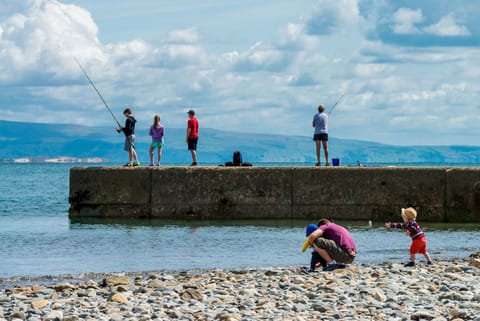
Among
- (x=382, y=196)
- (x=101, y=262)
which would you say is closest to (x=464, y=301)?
(x=101, y=262)

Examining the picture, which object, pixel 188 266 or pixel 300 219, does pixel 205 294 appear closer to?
pixel 188 266

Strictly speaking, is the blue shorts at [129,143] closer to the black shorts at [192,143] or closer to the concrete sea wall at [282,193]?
the concrete sea wall at [282,193]

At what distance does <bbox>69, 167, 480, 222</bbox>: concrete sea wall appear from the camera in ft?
69.5

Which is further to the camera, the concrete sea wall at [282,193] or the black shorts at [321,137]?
the black shorts at [321,137]

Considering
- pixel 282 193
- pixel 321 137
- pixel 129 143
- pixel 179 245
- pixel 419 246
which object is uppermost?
pixel 321 137

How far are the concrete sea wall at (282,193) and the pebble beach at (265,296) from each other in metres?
7.87

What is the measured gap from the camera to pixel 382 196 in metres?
21.4

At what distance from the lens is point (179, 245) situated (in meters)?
17.9

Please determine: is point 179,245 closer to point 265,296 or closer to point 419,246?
point 419,246

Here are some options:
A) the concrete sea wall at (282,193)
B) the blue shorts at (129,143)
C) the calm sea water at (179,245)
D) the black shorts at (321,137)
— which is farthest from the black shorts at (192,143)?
the black shorts at (321,137)

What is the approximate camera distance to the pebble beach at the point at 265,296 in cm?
940

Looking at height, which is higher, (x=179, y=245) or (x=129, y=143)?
(x=129, y=143)

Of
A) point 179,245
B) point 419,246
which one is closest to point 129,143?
point 179,245

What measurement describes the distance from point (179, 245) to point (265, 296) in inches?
291
